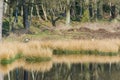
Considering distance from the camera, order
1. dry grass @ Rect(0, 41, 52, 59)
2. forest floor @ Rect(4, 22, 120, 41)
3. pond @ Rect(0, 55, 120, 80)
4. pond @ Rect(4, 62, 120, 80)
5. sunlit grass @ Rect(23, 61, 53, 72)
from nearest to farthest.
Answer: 1. pond @ Rect(4, 62, 120, 80)
2. pond @ Rect(0, 55, 120, 80)
3. sunlit grass @ Rect(23, 61, 53, 72)
4. dry grass @ Rect(0, 41, 52, 59)
5. forest floor @ Rect(4, 22, 120, 41)

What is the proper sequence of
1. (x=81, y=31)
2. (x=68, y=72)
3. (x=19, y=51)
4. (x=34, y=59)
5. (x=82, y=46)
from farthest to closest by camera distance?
(x=81, y=31), (x=82, y=46), (x=19, y=51), (x=34, y=59), (x=68, y=72)

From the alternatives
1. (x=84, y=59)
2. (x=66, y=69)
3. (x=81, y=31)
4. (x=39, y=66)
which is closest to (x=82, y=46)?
(x=84, y=59)

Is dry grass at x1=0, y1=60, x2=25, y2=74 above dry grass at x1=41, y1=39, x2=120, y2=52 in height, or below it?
below

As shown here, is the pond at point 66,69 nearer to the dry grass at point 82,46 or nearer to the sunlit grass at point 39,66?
the sunlit grass at point 39,66

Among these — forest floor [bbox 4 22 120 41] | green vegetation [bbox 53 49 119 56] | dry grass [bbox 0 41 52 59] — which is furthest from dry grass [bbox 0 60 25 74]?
forest floor [bbox 4 22 120 41]

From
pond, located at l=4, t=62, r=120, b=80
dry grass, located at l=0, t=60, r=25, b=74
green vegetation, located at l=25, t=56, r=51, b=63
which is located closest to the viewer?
pond, located at l=4, t=62, r=120, b=80

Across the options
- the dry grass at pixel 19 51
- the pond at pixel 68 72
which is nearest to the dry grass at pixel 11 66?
the pond at pixel 68 72

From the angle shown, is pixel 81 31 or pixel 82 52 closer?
pixel 82 52

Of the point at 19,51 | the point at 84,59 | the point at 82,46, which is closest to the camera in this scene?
the point at 19,51

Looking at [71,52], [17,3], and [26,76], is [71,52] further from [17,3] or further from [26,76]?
[17,3]

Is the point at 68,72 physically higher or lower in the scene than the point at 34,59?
lower

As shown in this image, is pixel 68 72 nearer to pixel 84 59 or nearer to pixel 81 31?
pixel 84 59

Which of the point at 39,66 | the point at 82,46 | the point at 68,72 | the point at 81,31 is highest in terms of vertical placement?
the point at 81,31

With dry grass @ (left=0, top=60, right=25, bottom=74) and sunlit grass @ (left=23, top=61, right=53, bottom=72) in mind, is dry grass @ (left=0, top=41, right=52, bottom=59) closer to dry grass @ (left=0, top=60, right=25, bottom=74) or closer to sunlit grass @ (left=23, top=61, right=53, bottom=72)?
dry grass @ (left=0, top=60, right=25, bottom=74)
